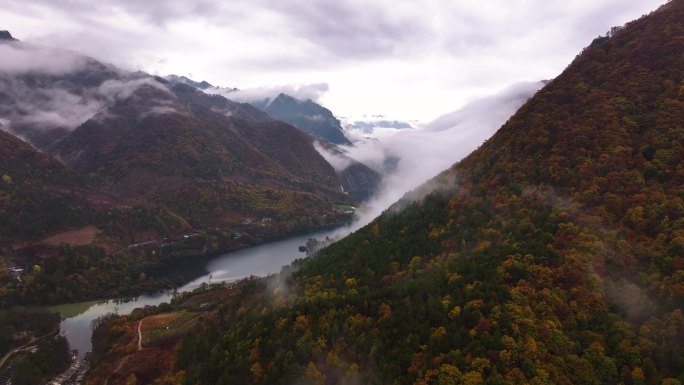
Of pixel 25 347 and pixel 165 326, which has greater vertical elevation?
pixel 165 326

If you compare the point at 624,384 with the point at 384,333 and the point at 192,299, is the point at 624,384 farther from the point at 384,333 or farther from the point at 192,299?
the point at 192,299

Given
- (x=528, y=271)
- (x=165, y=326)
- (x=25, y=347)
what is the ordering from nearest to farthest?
(x=528, y=271) → (x=165, y=326) → (x=25, y=347)

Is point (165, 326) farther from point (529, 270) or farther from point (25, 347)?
point (529, 270)

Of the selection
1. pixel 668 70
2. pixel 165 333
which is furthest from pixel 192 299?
pixel 668 70

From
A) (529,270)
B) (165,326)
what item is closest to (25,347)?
(165,326)

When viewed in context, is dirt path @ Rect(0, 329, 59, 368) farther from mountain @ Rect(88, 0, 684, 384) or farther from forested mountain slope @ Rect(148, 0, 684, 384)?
mountain @ Rect(88, 0, 684, 384)

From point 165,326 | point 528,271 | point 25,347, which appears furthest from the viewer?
point 25,347
